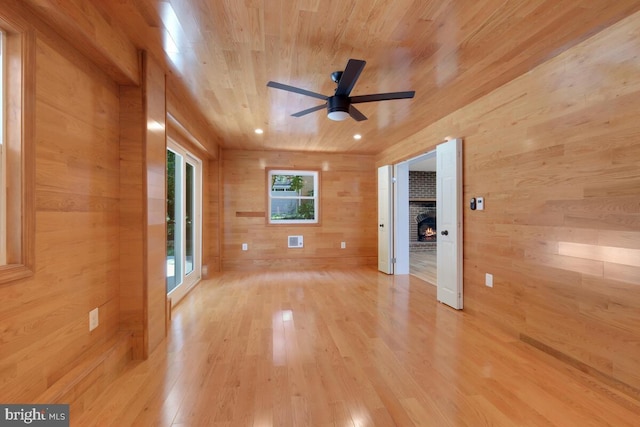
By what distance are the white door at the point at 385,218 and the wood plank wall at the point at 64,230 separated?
4120 mm

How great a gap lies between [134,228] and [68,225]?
50 centimetres

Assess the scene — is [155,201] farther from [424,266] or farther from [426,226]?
[426,226]

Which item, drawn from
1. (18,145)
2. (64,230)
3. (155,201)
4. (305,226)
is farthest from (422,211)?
(18,145)

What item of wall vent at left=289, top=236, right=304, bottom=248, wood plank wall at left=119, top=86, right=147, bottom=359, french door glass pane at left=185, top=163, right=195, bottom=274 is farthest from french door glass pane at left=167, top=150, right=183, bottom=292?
wall vent at left=289, top=236, right=304, bottom=248

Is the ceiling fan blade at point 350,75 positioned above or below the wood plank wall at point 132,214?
above

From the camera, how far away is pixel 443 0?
1.63m

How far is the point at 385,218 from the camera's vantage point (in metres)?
Result: 5.20

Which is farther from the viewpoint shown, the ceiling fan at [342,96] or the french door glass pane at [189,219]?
the french door glass pane at [189,219]

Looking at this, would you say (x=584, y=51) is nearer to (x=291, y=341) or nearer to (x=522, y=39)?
(x=522, y=39)

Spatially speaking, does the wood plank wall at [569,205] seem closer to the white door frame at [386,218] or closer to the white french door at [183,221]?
the white door frame at [386,218]

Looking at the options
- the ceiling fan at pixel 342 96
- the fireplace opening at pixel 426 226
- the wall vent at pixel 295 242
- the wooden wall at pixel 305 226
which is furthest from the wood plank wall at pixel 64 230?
the fireplace opening at pixel 426 226

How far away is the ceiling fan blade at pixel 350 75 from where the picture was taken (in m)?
1.85

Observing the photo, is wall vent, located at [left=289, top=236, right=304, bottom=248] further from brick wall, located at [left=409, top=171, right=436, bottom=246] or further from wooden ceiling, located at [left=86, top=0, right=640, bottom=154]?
brick wall, located at [left=409, top=171, right=436, bottom=246]

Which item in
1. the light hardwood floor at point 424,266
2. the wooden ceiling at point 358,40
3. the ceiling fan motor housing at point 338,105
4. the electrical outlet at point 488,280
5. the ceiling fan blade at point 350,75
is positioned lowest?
the light hardwood floor at point 424,266
